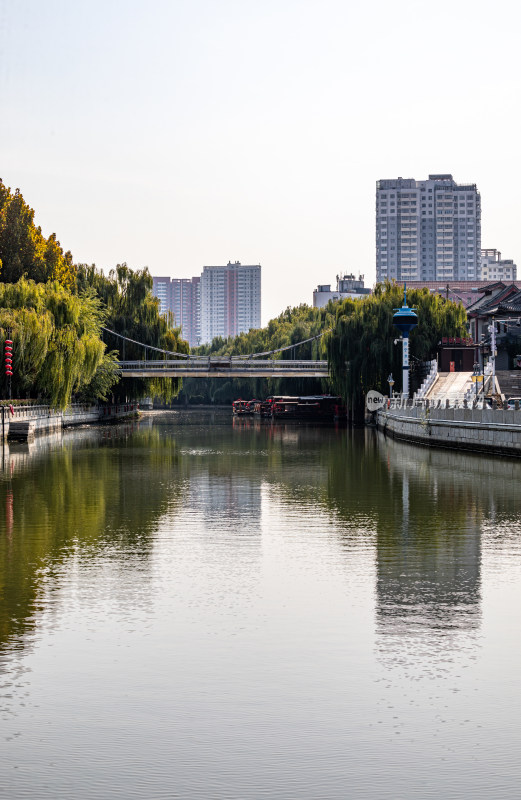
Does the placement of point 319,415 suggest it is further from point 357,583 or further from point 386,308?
point 357,583

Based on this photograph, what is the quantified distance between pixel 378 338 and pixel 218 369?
32016mm

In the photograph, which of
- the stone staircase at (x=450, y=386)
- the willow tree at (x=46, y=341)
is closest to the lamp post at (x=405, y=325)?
the stone staircase at (x=450, y=386)

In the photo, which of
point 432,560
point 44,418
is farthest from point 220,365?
point 432,560

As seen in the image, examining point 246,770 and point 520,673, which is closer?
point 246,770

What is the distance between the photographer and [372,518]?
19.7 m

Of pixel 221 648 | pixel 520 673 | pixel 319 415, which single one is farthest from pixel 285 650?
pixel 319 415

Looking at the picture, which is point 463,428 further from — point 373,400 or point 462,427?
point 373,400

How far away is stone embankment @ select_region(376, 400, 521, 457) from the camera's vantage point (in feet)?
128

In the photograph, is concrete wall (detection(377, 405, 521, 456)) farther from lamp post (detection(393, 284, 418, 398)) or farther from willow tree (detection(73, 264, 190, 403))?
willow tree (detection(73, 264, 190, 403))

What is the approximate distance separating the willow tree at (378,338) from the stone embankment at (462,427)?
1237 centimetres

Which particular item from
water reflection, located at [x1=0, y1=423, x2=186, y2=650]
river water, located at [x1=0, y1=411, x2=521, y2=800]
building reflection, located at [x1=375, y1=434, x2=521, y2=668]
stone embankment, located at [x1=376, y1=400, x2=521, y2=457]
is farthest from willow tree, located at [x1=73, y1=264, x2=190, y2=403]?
river water, located at [x1=0, y1=411, x2=521, y2=800]

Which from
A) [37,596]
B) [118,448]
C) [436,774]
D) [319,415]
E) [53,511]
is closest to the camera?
[436,774]

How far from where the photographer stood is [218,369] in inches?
4109

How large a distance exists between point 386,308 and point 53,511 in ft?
182
